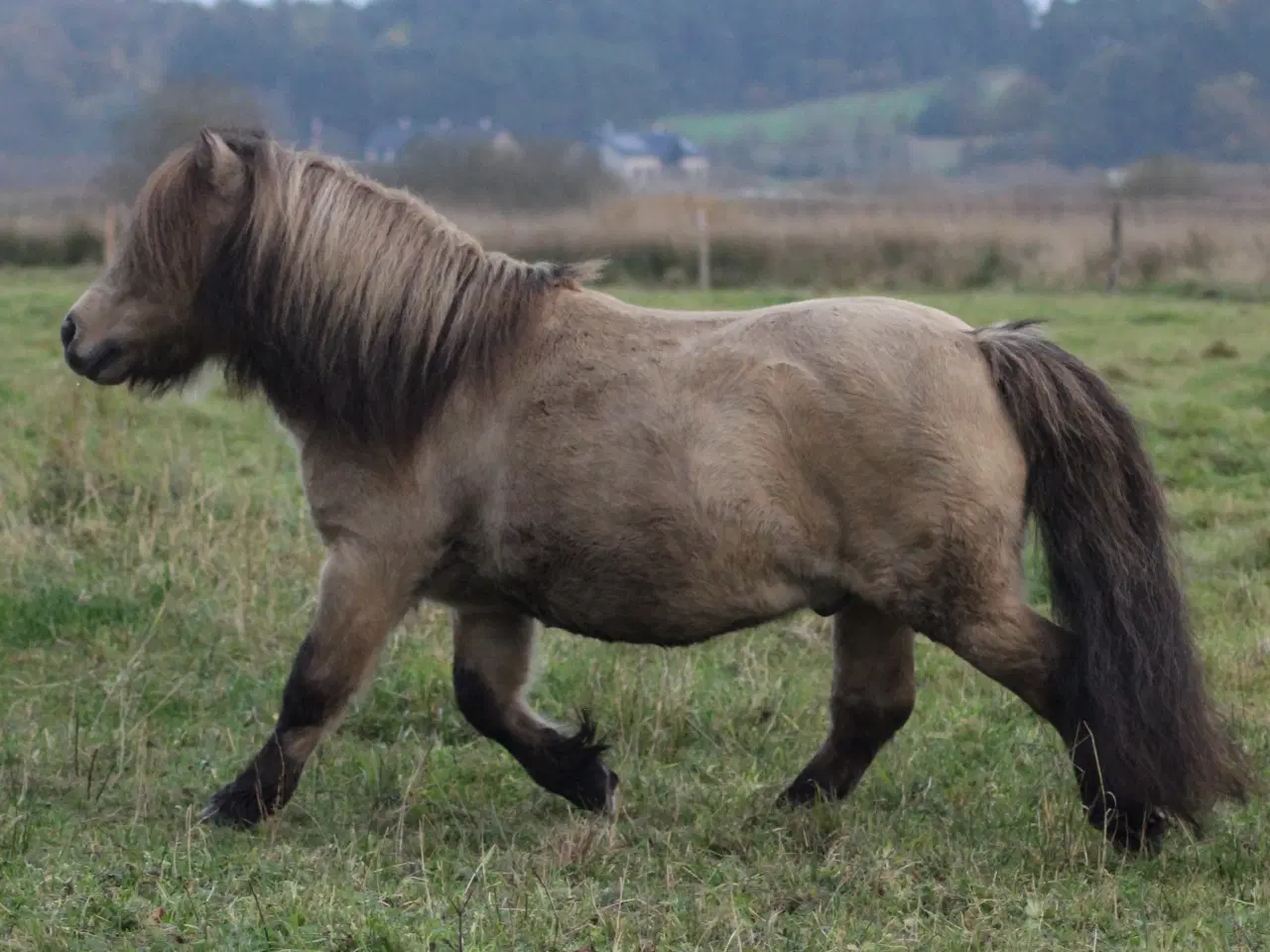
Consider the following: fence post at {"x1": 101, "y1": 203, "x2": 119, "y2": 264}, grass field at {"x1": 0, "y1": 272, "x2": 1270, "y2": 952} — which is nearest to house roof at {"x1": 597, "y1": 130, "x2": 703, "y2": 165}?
fence post at {"x1": 101, "y1": 203, "x2": 119, "y2": 264}

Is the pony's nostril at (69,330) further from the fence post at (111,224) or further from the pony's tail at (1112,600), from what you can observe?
the fence post at (111,224)

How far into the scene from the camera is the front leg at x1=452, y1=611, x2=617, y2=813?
15.9 feet

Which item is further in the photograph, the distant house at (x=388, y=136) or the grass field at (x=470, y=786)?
the distant house at (x=388, y=136)

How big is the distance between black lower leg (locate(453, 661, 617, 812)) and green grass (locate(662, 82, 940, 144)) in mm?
62544

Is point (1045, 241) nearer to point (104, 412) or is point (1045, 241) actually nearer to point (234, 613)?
point (104, 412)

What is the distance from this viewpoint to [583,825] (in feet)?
14.5

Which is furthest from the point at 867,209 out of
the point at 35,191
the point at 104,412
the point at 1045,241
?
the point at 104,412

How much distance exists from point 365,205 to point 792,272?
56.6 ft

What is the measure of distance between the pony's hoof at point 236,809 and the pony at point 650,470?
1 centimetres

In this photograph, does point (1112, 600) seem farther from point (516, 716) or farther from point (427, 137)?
point (427, 137)

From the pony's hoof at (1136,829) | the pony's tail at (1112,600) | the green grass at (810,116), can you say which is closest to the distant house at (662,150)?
the green grass at (810,116)

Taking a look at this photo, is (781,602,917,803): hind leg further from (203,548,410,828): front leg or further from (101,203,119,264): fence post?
(101,203,119,264): fence post

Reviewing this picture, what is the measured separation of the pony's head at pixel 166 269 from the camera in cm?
469

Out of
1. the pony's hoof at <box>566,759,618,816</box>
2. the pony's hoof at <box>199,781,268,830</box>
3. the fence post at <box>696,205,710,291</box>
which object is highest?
the fence post at <box>696,205,710,291</box>
